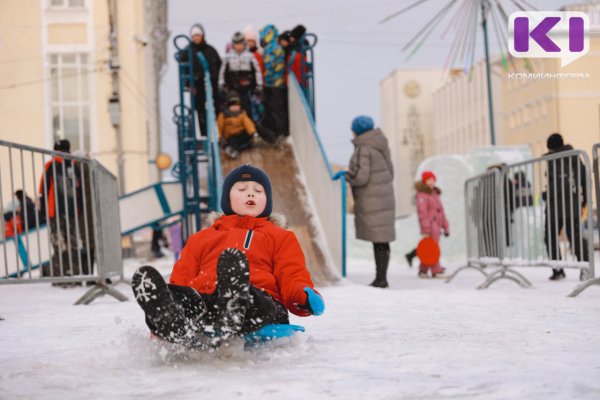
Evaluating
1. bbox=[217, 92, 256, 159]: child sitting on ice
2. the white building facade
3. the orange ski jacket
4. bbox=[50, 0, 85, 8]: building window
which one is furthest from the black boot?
the white building facade

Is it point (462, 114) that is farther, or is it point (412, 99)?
point (412, 99)

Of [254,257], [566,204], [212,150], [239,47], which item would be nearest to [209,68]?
[239,47]

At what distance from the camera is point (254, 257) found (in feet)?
15.5

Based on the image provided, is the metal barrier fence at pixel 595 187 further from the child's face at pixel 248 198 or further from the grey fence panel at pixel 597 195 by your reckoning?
the child's face at pixel 248 198

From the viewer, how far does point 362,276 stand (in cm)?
1321

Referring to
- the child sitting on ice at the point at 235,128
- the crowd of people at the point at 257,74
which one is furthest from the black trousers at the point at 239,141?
the crowd of people at the point at 257,74

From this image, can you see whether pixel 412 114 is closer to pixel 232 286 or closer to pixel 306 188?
pixel 306 188

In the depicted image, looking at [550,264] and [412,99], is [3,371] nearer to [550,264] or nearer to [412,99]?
[550,264]

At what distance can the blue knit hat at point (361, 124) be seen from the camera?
10.7m

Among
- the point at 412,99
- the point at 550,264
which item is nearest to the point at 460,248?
the point at 550,264

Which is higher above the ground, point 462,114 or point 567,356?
point 462,114

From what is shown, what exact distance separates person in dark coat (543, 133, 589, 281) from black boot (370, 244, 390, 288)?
1.66 m

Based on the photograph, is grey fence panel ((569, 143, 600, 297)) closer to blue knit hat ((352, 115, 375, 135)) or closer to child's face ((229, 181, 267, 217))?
blue knit hat ((352, 115, 375, 135))

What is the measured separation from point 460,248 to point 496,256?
8213mm
